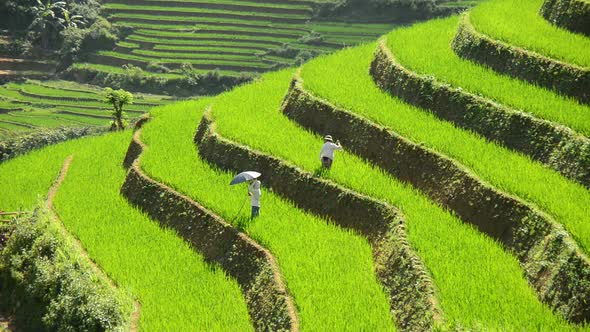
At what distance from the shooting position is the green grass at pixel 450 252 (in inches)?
525

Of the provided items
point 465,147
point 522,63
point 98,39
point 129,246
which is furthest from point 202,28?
point 465,147

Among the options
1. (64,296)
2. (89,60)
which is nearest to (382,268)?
(64,296)

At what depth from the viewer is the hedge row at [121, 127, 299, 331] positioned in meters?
15.6

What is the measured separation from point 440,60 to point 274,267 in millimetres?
9403

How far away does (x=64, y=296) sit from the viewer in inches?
714

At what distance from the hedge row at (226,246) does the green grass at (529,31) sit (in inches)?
322

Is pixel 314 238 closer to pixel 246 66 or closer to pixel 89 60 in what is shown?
pixel 246 66

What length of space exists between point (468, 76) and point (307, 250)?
7.19 meters

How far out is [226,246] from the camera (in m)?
18.4

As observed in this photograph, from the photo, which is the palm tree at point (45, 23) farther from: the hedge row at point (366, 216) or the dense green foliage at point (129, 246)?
the hedge row at point (366, 216)

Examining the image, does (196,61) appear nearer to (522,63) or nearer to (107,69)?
(107,69)

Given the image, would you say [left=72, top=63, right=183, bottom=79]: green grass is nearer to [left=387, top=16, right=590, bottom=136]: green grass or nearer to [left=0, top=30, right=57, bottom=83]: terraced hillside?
[left=0, top=30, right=57, bottom=83]: terraced hillside

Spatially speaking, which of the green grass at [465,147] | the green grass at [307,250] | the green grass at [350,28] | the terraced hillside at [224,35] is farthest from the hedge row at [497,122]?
the green grass at [350,28]

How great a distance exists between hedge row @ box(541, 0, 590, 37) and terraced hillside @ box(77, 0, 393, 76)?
33.6 meters
